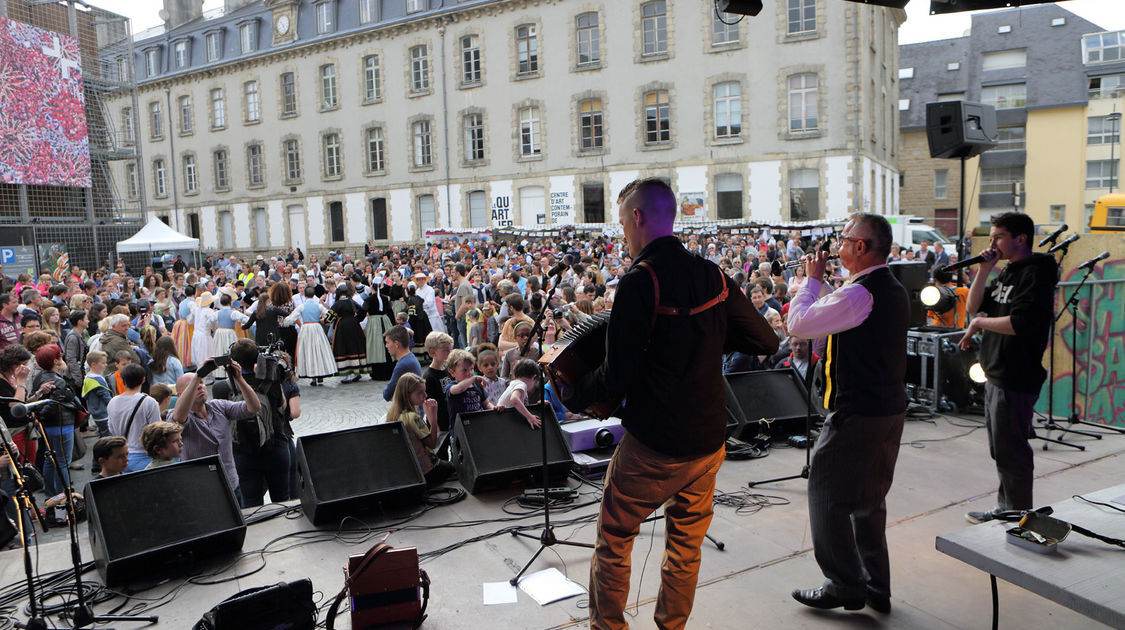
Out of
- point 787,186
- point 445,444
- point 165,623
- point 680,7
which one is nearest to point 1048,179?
point 787,186

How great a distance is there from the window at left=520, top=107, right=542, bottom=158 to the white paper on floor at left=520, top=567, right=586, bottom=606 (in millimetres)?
27039

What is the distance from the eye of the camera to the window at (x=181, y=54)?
38675 millimetres

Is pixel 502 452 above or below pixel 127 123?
below

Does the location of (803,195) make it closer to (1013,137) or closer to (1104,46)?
(1013,137)

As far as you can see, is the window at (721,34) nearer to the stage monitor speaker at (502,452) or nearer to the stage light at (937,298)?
the stage light at (937,298)

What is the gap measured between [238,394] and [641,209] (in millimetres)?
3953

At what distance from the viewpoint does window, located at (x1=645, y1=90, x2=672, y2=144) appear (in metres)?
27.4

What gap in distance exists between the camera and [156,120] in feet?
133

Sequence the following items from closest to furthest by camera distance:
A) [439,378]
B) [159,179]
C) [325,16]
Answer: [439,378], [325,16], [159,179]

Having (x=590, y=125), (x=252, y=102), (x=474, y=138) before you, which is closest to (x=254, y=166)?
(x=252, y=102)

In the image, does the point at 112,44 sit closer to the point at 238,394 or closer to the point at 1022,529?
the point at 238,394

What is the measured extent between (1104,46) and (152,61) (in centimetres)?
5088

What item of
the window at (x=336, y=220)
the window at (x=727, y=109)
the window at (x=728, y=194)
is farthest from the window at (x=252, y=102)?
the window at (x=728, y=194)

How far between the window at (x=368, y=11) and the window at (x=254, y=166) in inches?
361
